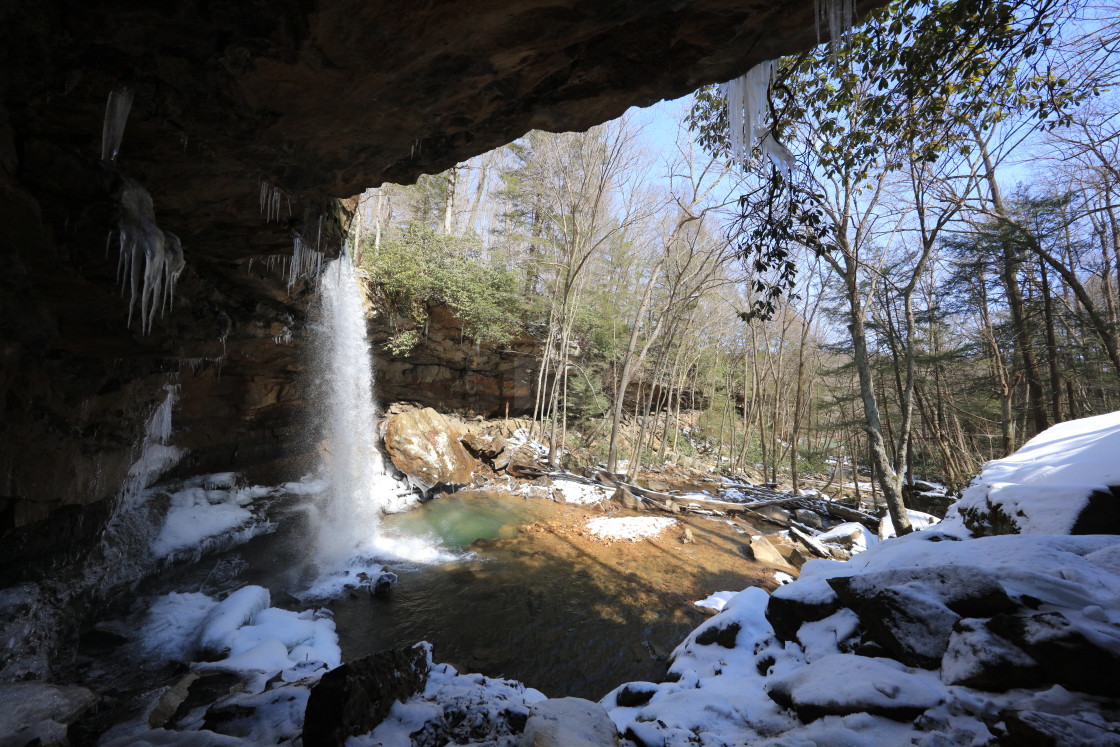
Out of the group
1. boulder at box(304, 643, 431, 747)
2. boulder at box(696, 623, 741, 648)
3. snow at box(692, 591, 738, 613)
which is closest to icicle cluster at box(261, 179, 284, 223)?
boulder at box(304, 643, 431, 747)

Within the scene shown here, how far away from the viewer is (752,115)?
3.06 metres

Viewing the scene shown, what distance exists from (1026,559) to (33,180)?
701 cm

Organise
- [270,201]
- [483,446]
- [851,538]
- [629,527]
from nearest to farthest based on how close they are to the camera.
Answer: [270,201]
[851,538]
[629,527]
[483,446]

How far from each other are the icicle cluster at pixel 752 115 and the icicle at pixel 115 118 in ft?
13.0

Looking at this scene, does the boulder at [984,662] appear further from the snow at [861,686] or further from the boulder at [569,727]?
the boulder at [569,727]

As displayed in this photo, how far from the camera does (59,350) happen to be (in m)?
4.32

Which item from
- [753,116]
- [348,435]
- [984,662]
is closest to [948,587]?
[984,662]

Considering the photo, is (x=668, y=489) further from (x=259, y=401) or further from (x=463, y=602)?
(x=259, y=401)

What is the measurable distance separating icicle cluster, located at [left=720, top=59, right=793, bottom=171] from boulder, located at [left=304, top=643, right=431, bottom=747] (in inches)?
179

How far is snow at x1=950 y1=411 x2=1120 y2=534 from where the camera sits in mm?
3350

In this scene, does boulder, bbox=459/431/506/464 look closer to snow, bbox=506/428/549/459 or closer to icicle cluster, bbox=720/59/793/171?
snow, bbox=506/428/549/459

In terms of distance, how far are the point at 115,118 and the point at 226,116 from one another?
0.60 meters

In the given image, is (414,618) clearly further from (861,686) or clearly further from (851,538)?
(851,538)

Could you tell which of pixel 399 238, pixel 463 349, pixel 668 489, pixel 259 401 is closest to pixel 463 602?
pixel 259 401
